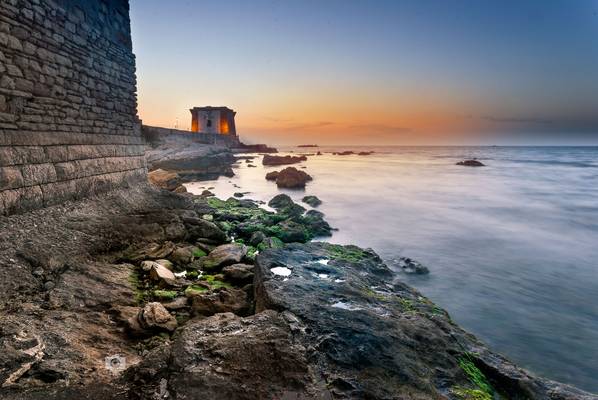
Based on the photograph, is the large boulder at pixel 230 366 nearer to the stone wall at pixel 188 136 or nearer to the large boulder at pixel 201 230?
the large boulder at pixel 201 230

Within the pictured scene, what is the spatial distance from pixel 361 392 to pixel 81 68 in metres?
6.79

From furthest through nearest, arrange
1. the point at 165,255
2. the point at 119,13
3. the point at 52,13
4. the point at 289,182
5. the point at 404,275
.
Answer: the point at 289,182 < the point at 404,275 < the point at 119,13 < the point at 165,255 < the point at 52,13

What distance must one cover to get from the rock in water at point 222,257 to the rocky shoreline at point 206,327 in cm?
3

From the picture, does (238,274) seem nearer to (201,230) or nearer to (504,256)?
(201,230)

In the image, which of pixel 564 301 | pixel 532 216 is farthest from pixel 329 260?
pixel 532 216

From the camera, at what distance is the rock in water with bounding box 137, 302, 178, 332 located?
350cm

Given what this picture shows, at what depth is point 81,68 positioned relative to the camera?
573 cm

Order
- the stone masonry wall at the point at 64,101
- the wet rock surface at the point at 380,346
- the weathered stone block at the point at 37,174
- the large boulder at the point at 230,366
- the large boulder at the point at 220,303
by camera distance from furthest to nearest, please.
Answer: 1. the weathered stone block at the point at 37,174
2. the stone masonry wall at the point at 64,101
3. the large boulder at the point at 220,303
4. the wet rock surface at the point at 380,346
5. the large boulder at the point at 230,366

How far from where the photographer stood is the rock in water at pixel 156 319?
11.5 feet

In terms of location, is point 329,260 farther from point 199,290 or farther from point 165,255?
point 165,255

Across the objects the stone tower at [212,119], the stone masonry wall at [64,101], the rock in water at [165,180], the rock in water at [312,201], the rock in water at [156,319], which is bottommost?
the rock in water at [312,201]

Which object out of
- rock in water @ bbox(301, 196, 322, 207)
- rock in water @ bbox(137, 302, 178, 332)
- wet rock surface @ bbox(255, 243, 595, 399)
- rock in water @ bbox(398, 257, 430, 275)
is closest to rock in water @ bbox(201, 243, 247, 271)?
wet rock surface @ bbox(255, 243, 595, 399)

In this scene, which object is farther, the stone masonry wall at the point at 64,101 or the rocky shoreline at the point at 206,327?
the stone masonry wall at the point at 64,101

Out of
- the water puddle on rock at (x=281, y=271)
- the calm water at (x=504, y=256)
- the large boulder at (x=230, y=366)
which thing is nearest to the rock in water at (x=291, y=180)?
the calm water at (x=504, y=256)
